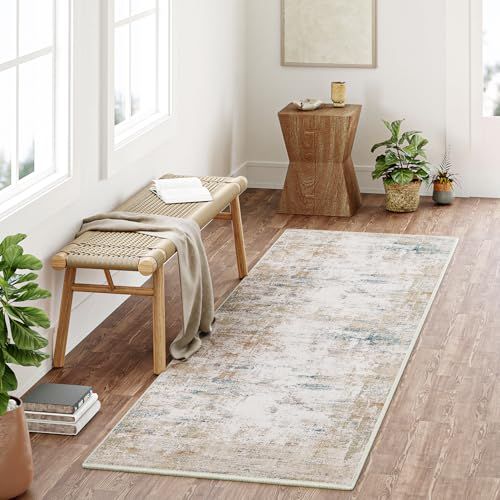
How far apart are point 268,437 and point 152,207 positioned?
1.62m

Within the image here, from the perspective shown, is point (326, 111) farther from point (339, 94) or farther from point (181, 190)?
point (181, 190)

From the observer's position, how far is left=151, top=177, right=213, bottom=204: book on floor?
17.5 ft

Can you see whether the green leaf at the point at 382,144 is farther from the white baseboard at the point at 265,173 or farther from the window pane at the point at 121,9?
the window pane at the point at 121,9

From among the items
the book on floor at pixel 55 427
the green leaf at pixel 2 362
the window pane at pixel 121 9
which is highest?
the window pane at pixel 121 9

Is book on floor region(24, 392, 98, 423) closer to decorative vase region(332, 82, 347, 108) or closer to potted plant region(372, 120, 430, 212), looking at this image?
potted plant region(372, 120, 430, 212)

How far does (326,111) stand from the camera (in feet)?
22.9

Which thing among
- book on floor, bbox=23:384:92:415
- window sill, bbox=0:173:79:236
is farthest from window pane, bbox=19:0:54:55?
book on floor, bbox=23:384:92:415

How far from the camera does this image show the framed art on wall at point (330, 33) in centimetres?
736

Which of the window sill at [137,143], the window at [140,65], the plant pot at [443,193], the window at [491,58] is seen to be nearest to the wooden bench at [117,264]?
the window sill at [137,143]

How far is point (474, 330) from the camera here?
16.4ft

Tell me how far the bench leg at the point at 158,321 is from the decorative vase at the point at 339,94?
9.69ft

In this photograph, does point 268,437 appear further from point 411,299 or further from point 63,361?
point 411,299

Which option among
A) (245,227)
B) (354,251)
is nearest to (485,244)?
(354,251)

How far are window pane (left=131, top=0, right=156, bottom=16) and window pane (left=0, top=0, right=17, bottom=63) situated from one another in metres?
1.28
